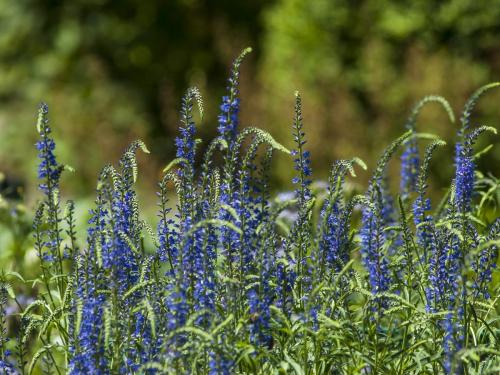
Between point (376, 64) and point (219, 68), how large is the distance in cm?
453

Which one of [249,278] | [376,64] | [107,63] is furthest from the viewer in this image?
[107,63]

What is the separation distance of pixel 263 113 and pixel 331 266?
9662 millimetres

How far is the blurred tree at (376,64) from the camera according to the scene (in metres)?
12.0

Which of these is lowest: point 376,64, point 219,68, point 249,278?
point 249,278

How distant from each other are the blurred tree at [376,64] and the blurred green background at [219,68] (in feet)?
0.06

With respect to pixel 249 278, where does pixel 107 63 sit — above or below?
above

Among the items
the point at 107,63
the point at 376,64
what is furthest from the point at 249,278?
the point at 107,63

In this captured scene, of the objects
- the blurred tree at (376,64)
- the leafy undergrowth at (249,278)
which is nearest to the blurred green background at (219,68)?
the blurred tree at (376,64)

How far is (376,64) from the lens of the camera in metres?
12.6

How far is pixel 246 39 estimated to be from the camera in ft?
51.9

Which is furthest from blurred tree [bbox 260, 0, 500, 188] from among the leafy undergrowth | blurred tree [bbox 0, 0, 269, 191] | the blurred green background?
the leafy undergrowth

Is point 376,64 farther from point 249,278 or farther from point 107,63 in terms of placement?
point 249,278

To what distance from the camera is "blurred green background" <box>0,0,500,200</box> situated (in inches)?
486

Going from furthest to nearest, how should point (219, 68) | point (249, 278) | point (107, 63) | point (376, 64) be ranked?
1. point (219, 68)
2. point (107, 63)
3. point (376, 64)
4. point (249, 278)
